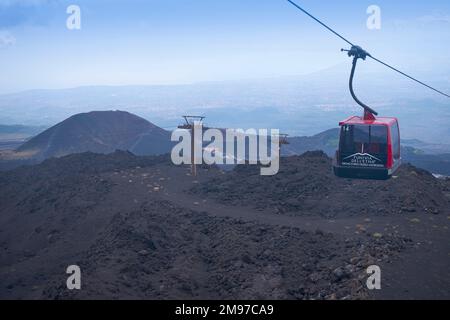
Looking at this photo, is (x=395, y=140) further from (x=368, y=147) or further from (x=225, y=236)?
(x=225, y=236)

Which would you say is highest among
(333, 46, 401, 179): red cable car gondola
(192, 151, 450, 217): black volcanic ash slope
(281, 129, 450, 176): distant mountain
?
(333, 46, 401, 179): red cable car gondola

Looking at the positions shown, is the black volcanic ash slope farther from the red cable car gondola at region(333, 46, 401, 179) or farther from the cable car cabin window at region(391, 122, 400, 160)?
the red cable car gondola at region(333, 46, 401, 179)

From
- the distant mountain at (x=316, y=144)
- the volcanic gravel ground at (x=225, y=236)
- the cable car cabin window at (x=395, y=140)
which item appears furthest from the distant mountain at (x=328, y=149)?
the cable car cabin window at (x=395, y=140)

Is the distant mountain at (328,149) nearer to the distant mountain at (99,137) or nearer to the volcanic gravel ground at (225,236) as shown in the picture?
the distant mountain at (99,137)

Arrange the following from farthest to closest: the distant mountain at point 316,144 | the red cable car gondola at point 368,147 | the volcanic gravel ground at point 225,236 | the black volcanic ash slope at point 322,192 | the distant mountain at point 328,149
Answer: the distant mountain at point 316,144
the distant mountain at point 328,149
the black volcanic ash slope at point 322,192
the red cable car gondola at point 368,147
the volcanic gravel ground at point 225,236

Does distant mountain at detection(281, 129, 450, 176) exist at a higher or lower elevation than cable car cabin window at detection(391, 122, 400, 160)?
lower

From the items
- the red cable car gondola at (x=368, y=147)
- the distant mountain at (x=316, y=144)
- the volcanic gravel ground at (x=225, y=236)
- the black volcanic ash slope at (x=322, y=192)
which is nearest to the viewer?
the volcanic gravel ground at (x=225, y=236)

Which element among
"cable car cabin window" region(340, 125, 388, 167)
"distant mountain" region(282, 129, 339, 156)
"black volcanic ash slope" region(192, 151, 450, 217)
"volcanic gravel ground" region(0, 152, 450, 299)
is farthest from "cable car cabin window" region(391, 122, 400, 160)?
"distant mountain" region(282, 129, 339, 156)

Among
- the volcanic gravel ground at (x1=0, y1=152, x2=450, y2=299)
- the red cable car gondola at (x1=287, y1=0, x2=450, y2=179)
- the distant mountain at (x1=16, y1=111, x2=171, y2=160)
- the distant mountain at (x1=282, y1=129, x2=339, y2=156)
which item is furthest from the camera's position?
the distant mountain at (x1=282, y1=129, x2=339, y2=156)

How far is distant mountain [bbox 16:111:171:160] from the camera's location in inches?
2147

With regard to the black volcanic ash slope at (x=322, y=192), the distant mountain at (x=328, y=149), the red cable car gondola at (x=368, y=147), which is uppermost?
the red cable car gondola at (x=368, y=147)

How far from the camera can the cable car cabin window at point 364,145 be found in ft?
45.0

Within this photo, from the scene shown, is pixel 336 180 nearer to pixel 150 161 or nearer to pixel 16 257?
pixel 150 161

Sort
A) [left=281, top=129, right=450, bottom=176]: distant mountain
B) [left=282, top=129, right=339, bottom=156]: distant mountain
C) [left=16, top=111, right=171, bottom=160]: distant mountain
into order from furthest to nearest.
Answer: [left=282, top=129, right=339, bottom=156]: distant mountain < [left=281, top=129, right=450, bottom=176]: distant mountain < [left=16, top=111, right=171, bottom=160]: distant mountain
